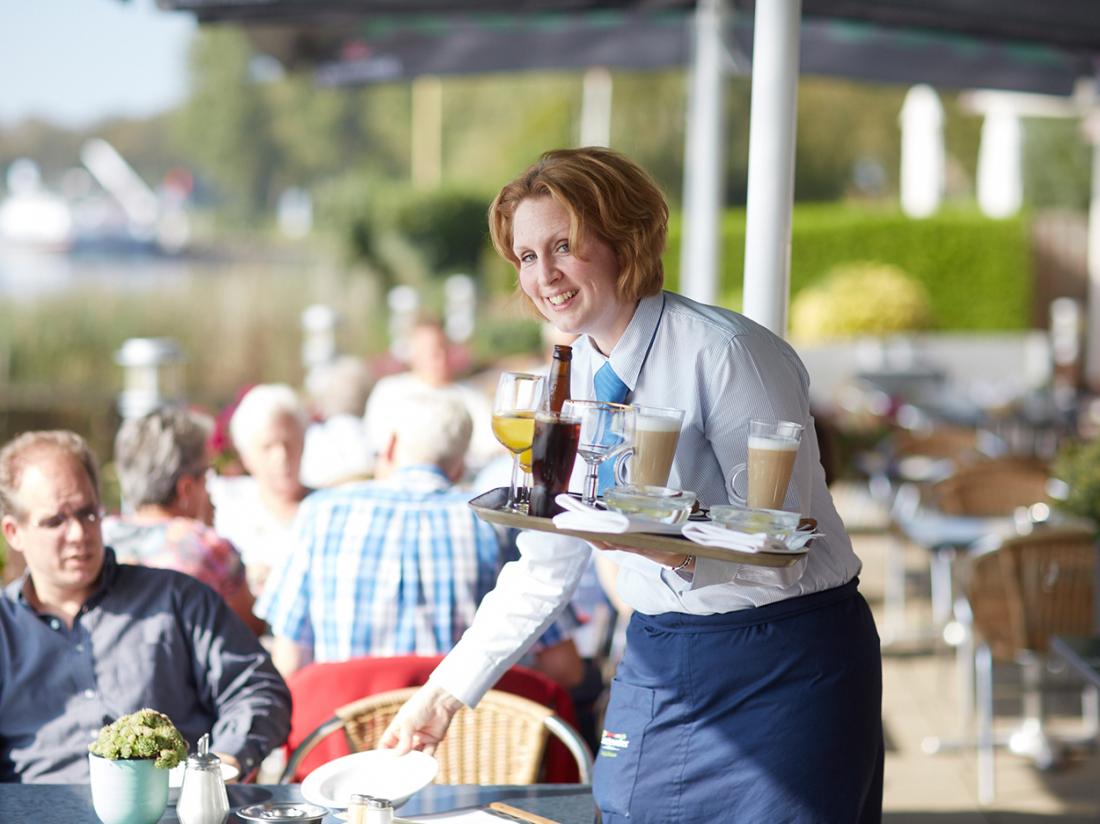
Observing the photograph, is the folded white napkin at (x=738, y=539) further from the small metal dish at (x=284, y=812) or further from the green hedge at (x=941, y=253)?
the green hedge at (x=941, y=253)

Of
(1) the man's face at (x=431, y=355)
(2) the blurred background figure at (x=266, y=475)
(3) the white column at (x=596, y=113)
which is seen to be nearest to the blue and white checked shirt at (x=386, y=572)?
(2) the blurred background figure at (x=266, y=475)

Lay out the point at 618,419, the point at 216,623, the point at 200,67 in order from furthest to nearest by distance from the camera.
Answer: the point at 200,67 < the point at 216,623 < the point at 618,419

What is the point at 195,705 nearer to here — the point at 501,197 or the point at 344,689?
the point at 344,689

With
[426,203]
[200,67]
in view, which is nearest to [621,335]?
[426,203]

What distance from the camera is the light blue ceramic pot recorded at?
1917 mm

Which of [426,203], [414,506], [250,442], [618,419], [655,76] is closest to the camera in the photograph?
[618,419]

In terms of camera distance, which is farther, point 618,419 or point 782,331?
point 782,331

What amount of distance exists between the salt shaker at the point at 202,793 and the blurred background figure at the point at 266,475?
6.61ft

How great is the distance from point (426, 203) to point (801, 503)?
16208mm

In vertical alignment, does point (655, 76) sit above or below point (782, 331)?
above

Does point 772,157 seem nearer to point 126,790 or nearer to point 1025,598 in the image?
point 126,790

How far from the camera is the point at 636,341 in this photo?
6.44ft

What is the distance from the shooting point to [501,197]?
1.99m

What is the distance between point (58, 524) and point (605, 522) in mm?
1266
